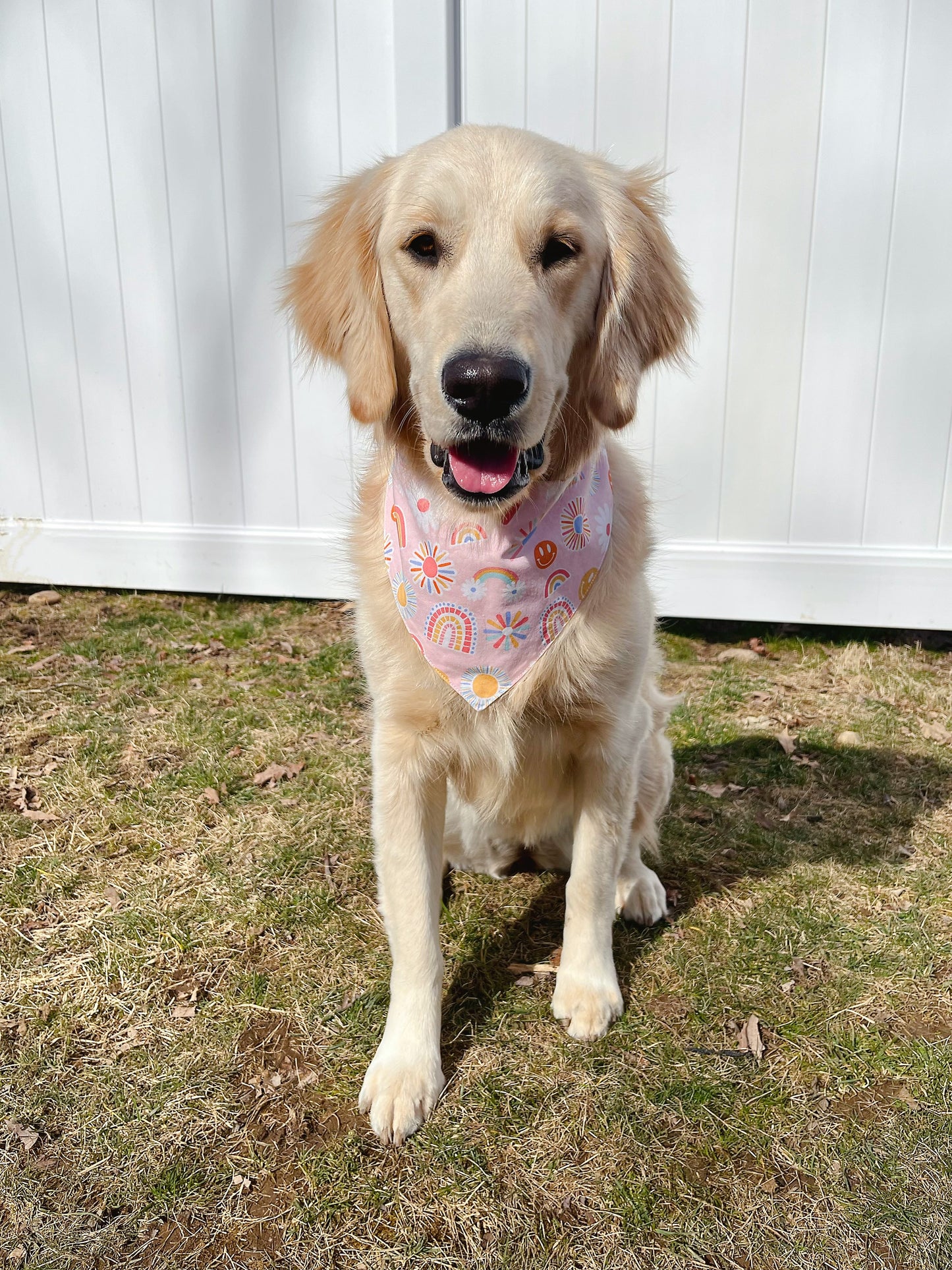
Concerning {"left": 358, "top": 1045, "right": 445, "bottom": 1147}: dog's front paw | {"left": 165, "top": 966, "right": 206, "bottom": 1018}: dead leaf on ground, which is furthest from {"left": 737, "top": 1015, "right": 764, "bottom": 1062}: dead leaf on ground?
{"left": 165, "top": 966, "right": 206, "bottom": 1018}: dead leaf on ground

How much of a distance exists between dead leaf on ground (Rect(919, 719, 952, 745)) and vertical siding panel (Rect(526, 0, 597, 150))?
2675 millimetres

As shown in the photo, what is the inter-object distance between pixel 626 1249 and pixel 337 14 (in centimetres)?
434

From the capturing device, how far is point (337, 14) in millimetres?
3750

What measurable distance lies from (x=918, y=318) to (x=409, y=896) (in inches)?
128

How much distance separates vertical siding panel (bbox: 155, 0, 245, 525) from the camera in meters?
3.95

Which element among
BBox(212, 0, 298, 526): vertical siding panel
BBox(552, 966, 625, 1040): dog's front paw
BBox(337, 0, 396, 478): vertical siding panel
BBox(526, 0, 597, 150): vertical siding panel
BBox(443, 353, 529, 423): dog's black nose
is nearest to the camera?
BBox(443, 353, 529, 423): dog's black nose

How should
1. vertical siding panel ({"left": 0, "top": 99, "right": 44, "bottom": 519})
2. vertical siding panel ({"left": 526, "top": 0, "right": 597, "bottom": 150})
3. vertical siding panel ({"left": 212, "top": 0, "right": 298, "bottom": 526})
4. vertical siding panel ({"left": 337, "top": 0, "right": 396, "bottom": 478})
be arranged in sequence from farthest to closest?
vertical siding panel ({"left": 0, "top": 99, "right": 44, "bottom": 519}), vertical siding panel ({"left": 212, "top": 0, "right": 298, "bottom": 526}), vertical siding panel ({"left": 337, "top": 0, "right": 396, "bottom": 478}), vertical siding panel ({"left": 526, "top": 0, "right": 597, "bottom": 150})

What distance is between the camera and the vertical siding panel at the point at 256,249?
3.89m

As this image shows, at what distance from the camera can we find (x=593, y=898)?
1.99 metres

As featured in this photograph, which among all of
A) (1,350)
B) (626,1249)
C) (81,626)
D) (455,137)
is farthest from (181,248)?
(626,1249)

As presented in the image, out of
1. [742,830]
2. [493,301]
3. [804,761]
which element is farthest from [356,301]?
[804,761]

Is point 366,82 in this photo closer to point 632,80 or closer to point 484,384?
point 632,80

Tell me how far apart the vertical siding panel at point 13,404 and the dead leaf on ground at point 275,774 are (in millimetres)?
2465

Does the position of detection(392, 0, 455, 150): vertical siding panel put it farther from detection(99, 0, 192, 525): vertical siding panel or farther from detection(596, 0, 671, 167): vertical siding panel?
detection(99, 0, 192, 525): vertical siding panel
